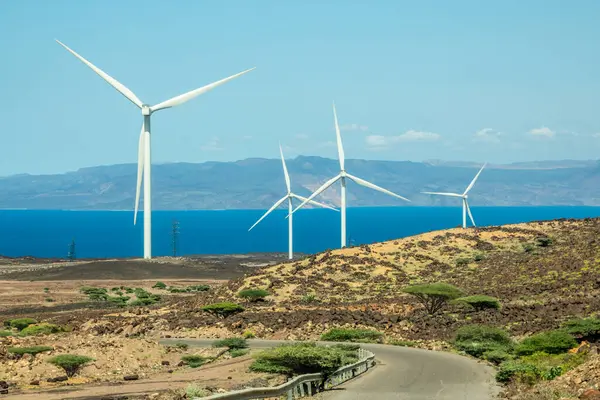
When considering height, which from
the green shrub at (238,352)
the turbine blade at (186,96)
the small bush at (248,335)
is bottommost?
the small bush at (248,335)

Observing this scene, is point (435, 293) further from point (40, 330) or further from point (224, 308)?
point (40, 330)

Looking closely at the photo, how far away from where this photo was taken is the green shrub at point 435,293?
5359 cm

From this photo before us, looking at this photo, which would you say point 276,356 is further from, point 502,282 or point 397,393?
point 502,282

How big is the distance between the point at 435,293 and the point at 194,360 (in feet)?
57.7

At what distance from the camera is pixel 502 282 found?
68.8 meters

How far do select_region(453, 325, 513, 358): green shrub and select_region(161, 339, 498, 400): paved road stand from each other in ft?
3.34

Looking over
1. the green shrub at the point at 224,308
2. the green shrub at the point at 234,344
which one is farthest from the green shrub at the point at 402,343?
the green shrub at the point at 224,308

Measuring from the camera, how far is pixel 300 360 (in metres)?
29.9

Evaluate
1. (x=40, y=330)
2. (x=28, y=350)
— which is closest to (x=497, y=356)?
(x=28, y=350)

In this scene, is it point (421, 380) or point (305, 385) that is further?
point (421, 380)

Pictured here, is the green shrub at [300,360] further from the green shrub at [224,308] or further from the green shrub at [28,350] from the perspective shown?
the green shrub at [224,308]

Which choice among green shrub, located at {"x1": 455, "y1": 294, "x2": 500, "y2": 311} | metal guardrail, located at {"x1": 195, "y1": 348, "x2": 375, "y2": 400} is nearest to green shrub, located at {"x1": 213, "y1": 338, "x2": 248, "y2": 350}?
metal guardrail, located at {"x1": 195, "y1": 348, "x2": 375, "y2": 400}

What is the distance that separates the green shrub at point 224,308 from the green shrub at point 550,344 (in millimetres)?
24387

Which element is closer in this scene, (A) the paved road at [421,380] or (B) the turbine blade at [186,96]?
(A) the paved road at [421,380]
